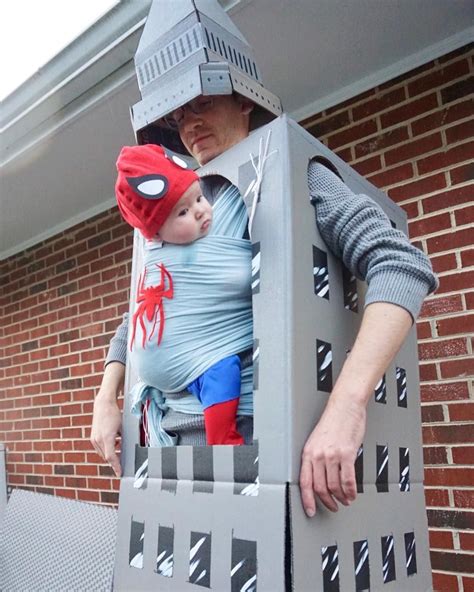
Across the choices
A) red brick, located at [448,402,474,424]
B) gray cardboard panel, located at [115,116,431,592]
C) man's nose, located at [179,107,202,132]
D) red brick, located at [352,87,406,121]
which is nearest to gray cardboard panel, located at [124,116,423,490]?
gray cardboard panel, located at [115,116,431,592]

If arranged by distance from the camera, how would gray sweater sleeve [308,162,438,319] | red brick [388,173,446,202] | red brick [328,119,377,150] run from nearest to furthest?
1. gray sweater sleeve [308,162,438,319]
2. red brick [388,173,446,202]
3. red brick [328,119,377,150]

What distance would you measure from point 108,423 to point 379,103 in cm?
165

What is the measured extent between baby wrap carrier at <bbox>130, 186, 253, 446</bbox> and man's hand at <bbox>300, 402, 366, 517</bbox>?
0.15 metres

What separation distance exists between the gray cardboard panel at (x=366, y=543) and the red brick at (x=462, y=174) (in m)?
1.17

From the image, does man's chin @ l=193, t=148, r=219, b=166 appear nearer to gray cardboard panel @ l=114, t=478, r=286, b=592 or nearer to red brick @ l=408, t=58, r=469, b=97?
gray cardboard panel @ l=114, t=478, r=286, b=592

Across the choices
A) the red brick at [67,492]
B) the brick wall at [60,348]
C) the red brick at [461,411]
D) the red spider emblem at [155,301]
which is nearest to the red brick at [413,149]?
the red brick at [461,411]

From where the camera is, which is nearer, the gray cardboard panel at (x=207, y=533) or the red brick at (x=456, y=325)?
the gray cardboard panel at (x=207, y=533)

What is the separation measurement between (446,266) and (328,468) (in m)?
1.33

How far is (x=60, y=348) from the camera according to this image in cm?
374

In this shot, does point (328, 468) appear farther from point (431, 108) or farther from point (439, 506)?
point (431, 108)

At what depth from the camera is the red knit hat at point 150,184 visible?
40.4 inches

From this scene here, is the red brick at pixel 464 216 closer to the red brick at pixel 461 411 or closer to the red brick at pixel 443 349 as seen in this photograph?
the red brick at pixel 443 349

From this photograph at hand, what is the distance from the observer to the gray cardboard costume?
0.88m

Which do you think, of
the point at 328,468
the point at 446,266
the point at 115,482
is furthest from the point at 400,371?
the point at 115,482
